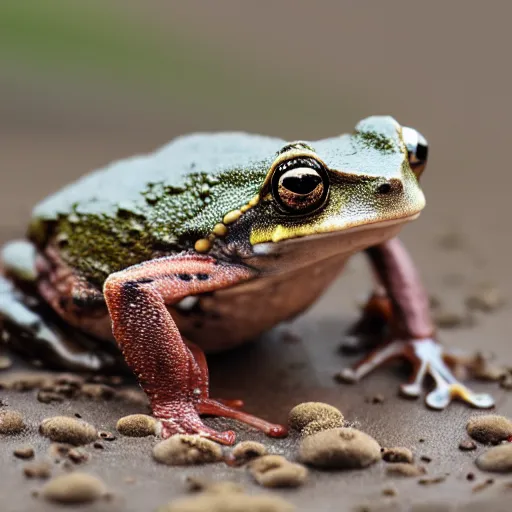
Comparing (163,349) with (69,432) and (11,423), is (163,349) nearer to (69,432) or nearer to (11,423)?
(69,432)

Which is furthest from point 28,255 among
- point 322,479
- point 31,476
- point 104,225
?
point 322,479

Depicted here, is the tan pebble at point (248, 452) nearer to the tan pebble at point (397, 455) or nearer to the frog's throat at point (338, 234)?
the tan pebble at point (397, 455)

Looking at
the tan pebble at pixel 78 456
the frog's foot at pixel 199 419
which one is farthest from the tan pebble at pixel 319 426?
the tan pebble at pixel 78 456

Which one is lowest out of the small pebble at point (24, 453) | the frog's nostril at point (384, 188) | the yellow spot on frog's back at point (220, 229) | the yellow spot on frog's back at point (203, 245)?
the small pebble at point (24, 453)

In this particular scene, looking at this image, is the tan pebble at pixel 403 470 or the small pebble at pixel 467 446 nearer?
the tan pebble at pixel 403 470

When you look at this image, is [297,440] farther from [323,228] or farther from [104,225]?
[104,225]

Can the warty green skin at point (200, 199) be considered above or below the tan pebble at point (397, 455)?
above

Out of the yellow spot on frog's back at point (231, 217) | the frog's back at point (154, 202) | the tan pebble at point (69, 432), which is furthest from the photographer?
the frog's back at point (154, 202)

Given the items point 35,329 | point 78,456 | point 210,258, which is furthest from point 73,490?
point 35,329
